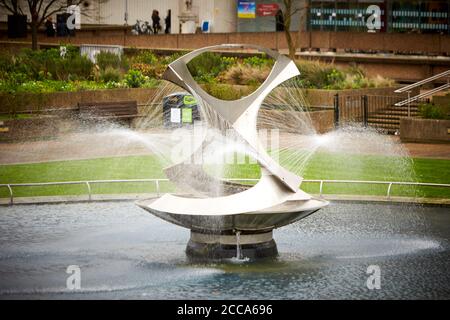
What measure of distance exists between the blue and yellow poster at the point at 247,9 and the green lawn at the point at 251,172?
3124 cm

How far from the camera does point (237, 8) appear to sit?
58031 mm

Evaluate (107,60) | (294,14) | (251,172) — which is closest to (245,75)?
(107,60)

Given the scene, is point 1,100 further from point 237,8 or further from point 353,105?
point 237,8

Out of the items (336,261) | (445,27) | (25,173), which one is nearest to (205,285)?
(336,261)

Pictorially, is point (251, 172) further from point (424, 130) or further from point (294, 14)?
point (294, 14)

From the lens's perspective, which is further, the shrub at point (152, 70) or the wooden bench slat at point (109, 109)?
the shrub at point (152, 70)

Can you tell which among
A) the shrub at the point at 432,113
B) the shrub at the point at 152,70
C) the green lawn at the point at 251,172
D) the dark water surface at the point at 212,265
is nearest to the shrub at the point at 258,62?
the shrub at the point at 152,70

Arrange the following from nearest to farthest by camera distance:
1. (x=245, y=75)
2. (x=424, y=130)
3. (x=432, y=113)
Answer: (x=424, y=130) < (x=432, y=113) < (x=245, y=75)

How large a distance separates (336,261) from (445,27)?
34274 millimetres

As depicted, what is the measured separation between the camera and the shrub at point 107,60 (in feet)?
128

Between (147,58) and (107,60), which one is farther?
(147,58)

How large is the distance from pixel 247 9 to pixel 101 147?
3019 cm

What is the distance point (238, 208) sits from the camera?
15984 millimetres

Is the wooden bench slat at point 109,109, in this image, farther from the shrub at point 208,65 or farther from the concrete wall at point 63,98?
the shrub at point 208,65
